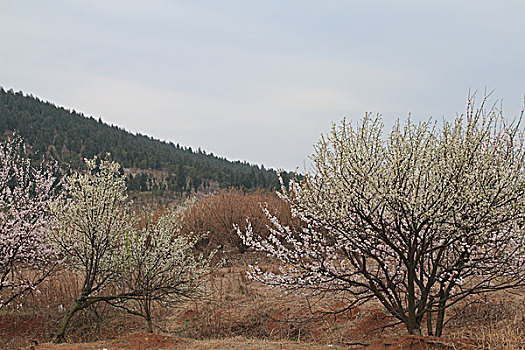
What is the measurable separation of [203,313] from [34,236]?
4.18 metres

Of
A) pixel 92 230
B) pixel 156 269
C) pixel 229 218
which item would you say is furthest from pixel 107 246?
pixel 229 218

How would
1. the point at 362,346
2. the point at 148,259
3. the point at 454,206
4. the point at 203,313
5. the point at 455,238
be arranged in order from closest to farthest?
1. the point at 454,206
2. the point at 455,238
3. the point at 362,346
4. the point at 148,259
5. the point at 203,313

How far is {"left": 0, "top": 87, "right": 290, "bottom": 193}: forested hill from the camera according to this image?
187 ft

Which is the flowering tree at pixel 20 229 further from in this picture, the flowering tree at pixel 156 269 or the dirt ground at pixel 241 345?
the dirt ground at pixel 241 345

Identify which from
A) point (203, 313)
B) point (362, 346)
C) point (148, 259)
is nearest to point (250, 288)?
point (203, 313)

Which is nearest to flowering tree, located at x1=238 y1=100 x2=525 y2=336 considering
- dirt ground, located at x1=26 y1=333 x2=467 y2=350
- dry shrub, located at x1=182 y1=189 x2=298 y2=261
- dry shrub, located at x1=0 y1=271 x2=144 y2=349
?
dirt ground, located at x1=26 y1=333 x2=467 y2=350

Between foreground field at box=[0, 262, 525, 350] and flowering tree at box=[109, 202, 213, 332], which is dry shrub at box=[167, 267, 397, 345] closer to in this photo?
foreground field at box=[0, 262, 525, 350]

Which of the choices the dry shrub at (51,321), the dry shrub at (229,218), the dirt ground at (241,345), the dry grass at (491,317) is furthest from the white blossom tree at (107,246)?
the dry shrub at (229,218)

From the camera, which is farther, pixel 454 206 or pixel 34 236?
pixel 34 236

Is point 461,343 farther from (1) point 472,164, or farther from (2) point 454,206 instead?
(1) point 472,164

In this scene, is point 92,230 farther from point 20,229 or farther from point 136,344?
point 20,229

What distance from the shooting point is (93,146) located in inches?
2459

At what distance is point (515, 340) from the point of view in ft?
16.5

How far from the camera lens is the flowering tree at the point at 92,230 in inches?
294
